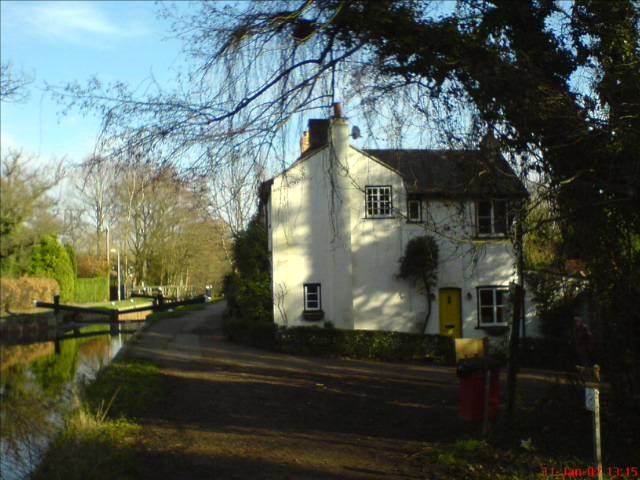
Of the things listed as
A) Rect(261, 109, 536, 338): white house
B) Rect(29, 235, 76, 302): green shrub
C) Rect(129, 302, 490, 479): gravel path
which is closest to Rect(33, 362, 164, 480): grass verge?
Rect(129, 302, 490, 479): gravel path

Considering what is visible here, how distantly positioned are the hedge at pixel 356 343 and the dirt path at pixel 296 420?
1.73m

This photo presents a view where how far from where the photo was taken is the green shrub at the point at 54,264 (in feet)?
155

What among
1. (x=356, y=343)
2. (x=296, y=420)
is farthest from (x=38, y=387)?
(x=296, y=420)

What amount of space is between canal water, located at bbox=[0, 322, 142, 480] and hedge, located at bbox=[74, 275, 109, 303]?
18103 mm

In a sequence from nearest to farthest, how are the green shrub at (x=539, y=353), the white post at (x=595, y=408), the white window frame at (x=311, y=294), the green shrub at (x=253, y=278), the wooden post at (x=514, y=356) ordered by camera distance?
the white post at (x=595, y=408), the wooden post at (x=514, y=356), the green shrub at (x=539, y=353), the white window frame at (x=311, y=294), the green shrub at (x=253, y=278)

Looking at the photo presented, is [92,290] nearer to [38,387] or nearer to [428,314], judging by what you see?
[428,314]

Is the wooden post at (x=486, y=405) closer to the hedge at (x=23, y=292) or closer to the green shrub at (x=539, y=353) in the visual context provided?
the green shrub at (x=539, y=353)

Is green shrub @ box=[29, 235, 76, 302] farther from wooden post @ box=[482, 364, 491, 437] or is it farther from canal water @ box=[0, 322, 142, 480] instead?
wooden post @ box=[482, 364, 491, 437]

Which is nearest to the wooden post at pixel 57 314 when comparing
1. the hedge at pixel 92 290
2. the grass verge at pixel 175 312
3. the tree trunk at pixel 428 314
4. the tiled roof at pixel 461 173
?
the grass verge at pixel 175 312

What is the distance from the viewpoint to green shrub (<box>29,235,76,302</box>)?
47.4 metres

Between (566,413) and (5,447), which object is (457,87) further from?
(5,447)

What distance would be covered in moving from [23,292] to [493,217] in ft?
116

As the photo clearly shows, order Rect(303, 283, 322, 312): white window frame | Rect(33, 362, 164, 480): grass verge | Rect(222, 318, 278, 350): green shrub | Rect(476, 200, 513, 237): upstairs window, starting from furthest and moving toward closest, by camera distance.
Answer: Rect(303, 283, 322, 312): white window frame < Rect(222, 318, 278, 350): green shrub < Rect(476, 200, 513, 237): upstairs window < Rect(33, 362, 164, 480): grass verge

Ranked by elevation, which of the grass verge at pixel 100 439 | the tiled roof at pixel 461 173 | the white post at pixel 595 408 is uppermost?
the tiled roof at pixel 461 173
